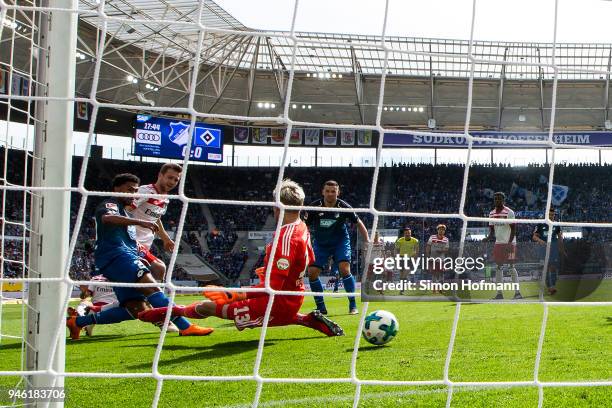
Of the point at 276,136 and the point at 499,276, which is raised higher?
the point at 276,136

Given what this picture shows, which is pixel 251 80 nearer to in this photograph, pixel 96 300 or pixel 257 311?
pixel 96 300

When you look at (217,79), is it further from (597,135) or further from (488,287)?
(488,287)

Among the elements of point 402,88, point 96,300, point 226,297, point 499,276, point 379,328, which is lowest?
point 96,300

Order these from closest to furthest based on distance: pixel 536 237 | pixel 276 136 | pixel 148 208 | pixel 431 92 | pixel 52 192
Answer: pixel 52 192 < pixel 148 208 < pixel 536 237 < pixel 431 92 < pixel 276 136

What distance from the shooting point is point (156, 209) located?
5051 millimetres

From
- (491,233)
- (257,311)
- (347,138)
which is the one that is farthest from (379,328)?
(347,138)

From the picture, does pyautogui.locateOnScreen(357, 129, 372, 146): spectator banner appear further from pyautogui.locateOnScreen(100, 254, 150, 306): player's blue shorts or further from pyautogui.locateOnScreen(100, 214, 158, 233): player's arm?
pyautogui.locateOnScreen(100, 214, 158, 233): player's arm

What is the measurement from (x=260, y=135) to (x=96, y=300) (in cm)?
1882

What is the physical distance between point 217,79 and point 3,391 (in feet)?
64.1

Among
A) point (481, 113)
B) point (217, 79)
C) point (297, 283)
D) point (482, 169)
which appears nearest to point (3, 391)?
point (297, 283)

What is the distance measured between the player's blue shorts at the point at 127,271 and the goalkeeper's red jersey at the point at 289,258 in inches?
41.2

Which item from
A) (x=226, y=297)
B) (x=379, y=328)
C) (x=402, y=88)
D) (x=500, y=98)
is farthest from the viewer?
(x=402, y=88)

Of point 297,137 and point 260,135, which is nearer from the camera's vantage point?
point 297,137

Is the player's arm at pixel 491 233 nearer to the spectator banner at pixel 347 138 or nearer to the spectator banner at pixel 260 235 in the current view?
the spectator banner at pixel 260 235
